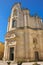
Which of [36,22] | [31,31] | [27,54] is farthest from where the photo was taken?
[36,22]

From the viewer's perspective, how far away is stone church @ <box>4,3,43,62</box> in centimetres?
2770

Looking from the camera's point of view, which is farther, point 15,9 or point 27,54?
point 15,9

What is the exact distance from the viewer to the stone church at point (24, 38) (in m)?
27.7

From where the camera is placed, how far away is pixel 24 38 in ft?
93.5

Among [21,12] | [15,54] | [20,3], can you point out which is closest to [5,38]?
[15,54]

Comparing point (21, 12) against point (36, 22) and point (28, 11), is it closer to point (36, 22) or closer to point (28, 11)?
point (28, 11)

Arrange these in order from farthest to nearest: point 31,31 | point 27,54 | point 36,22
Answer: point 36,22 → point 31,31 → point 27,54

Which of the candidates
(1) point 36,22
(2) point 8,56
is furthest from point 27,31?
(2) point 8,56

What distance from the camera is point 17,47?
91.9ft

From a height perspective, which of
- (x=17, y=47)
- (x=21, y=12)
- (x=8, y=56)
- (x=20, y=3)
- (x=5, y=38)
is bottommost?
(x=8, y=56)

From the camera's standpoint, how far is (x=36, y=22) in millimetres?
31172

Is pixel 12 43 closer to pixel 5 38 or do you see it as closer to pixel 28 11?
pixel 5 38

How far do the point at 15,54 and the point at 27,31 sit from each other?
17.5 feet

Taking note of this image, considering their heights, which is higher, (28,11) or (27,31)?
(28,11)
